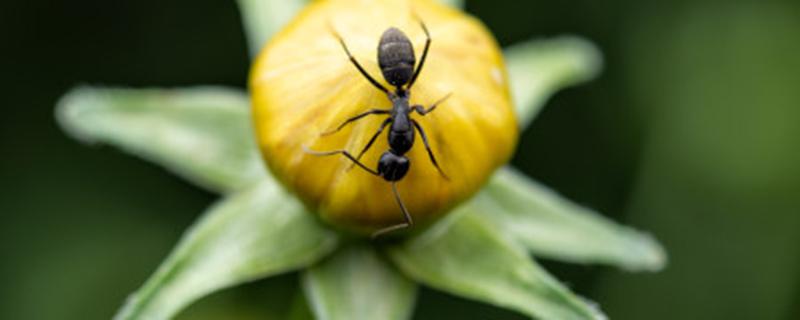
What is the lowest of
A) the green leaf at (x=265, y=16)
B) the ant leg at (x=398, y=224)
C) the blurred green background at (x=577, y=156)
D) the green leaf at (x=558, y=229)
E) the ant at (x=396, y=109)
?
the blurred green background at (x=577, y=156)

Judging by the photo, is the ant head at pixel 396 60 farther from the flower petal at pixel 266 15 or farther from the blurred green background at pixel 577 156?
the blurred green background at pixel 577 156

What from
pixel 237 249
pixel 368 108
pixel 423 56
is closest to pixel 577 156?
pixel 237 249

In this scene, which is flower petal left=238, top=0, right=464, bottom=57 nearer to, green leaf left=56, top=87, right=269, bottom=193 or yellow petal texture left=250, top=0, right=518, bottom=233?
green leaf left=56, top=87, right=269, bottom=193

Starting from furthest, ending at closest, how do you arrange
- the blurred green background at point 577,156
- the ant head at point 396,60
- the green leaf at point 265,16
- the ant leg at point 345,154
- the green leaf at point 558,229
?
the blurred green background at point 577,156 → the green leaf at point 265,16 → the green leaf at point 558,229 → the ant leg at point 345,154 → the ant head at point 396,60

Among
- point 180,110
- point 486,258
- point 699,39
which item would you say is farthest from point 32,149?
point 699,39

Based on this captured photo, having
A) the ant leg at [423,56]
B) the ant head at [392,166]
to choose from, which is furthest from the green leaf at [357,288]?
the ant leg at [423,56]

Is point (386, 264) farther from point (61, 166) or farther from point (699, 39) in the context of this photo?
point (699, 39)

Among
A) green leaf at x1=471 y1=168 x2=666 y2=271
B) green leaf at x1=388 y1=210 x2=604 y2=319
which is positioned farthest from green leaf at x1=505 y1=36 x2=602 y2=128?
green leaf at x1=388 y1=210 x2=604 y2=319
